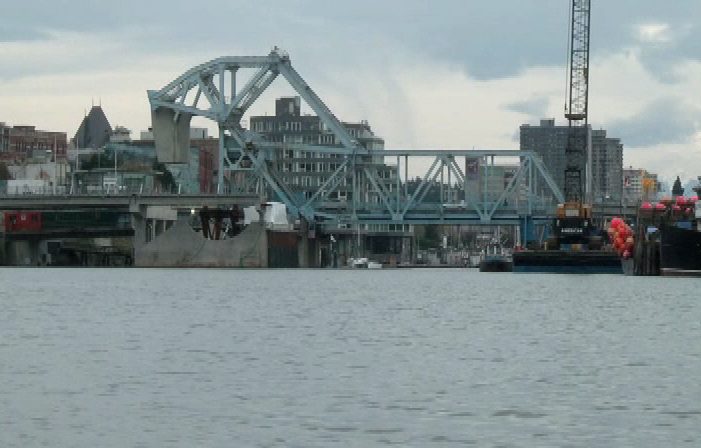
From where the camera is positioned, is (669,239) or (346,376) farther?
(669,239)

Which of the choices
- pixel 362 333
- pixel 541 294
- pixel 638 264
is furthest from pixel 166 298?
pixel 638 264

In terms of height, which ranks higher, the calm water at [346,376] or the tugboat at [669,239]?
the tugboat at [669,239]

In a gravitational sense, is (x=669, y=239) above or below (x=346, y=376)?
above

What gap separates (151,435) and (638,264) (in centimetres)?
13362

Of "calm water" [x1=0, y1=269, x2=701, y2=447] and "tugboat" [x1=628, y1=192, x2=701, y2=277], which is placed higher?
"tugboat" [x1=628, y1=192, x2=701, y2=277]

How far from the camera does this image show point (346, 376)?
5072 centimetres

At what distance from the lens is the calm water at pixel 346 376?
39.9m

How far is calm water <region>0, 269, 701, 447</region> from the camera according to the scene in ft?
131

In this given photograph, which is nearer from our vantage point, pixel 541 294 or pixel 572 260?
pixel 541 294

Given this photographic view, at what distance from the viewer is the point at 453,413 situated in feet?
141

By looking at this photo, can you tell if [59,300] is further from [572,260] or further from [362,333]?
[572,260]

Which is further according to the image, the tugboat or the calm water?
the tugboat

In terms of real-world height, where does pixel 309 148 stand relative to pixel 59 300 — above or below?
above

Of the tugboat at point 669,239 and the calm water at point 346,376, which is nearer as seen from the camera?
the calm water at point 346,376
